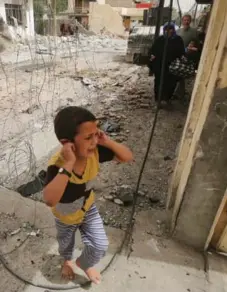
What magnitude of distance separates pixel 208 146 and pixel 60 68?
21.3 feet

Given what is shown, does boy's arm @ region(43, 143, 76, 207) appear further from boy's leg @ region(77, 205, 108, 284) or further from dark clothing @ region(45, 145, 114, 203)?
boy's leg @ region(77, 205, 108, 284)

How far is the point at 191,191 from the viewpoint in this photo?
1.44 meters

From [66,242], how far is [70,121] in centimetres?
70

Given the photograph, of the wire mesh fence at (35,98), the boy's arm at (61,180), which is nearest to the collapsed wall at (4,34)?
the wire mesh fence at (35,98)

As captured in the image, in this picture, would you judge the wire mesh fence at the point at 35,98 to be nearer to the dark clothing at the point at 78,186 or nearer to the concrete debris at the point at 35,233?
the concrete debris at the point at 35,233

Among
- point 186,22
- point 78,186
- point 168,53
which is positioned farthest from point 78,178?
point 186,22

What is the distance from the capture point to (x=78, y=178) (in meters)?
1.07

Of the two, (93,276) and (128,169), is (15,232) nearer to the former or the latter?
(93,276)

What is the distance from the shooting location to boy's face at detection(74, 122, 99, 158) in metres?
0.92

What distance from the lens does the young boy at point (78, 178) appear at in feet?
3.02

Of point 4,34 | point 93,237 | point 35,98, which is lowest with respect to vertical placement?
point 35,98

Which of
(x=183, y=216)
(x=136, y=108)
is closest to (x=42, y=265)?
(x=183, y=216)

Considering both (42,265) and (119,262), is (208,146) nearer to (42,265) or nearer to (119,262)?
(119,262)

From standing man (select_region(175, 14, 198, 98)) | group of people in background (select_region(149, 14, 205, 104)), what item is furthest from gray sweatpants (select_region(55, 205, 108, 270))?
standing man (select_region(175, 14, 198, 98))
